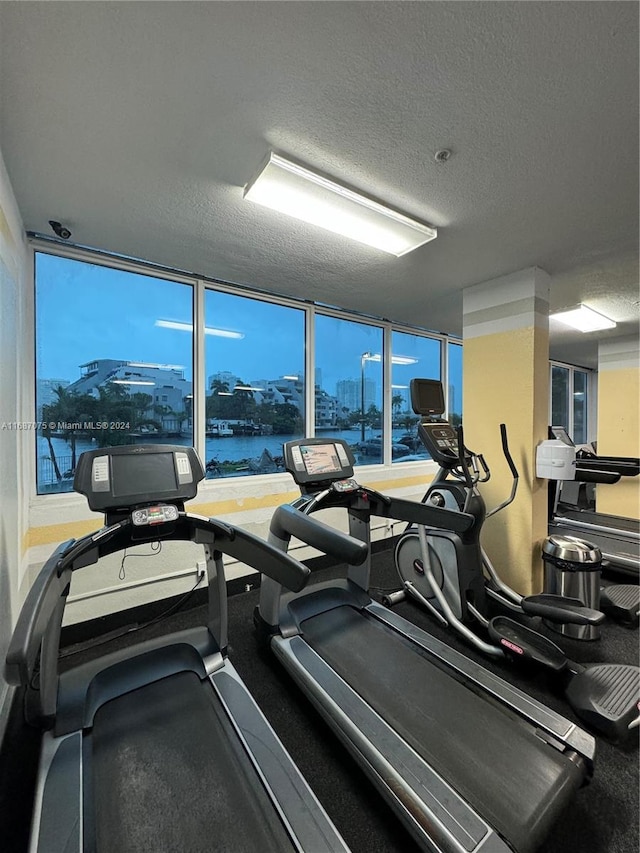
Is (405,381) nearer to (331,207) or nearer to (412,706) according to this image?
(331,207)

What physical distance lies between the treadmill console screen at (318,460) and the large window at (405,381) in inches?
83.6

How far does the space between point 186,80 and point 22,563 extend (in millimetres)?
2514

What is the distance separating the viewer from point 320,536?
155 cm

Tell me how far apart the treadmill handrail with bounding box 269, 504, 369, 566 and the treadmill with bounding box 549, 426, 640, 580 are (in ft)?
8.47

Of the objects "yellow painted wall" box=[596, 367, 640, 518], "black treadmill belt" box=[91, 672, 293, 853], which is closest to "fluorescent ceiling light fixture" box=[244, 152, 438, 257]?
"black treadmill belt" box=[91, 672, 293, 853]

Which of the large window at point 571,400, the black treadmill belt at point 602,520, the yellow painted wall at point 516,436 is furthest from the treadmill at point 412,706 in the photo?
the large window at point 571,400

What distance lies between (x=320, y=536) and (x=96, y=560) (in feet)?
3.22

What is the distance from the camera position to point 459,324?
14.8 feet

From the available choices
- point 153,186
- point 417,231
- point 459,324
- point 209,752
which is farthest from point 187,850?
point 459,324

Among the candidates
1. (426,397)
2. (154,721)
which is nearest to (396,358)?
(426,397)

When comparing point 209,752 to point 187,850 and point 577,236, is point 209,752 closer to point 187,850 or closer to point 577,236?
point 187,850

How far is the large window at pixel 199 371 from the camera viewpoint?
2.53 meters

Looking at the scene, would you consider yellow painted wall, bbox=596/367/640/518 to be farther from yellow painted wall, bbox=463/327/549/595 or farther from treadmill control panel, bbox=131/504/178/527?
treadmill control panel, bbox=131/504/178/527

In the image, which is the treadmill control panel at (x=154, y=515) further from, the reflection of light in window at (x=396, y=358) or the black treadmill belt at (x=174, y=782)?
the reflection of light in window at (x=396, y=358)
